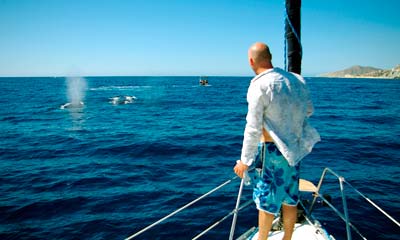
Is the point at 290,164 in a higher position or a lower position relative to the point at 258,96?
lower

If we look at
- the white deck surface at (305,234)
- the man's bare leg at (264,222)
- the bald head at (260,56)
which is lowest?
the white deck surface at (305,234)

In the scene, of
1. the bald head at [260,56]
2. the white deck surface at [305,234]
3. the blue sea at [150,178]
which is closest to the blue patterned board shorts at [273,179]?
the bald head at [260,56]

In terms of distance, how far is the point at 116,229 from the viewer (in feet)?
24.0

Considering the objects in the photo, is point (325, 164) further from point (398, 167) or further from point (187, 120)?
point (187, 120)

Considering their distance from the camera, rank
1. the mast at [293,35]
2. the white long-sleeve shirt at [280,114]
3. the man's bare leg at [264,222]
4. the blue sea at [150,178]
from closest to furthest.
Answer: the white long-sleeve shirt at [280,114] < the man's bare leg at [264,222] < the mast at [293,35] < the blue sea at [150,178]

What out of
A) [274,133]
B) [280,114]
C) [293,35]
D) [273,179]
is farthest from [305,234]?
[293,35]

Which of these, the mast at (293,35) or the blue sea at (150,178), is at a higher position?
the mast at (293,35)

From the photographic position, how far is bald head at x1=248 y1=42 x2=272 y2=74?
271cm

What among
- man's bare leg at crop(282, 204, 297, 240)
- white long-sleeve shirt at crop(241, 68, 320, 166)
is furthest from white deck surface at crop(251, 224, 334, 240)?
white long-sleeve shirt at crop(241, 68, 320, 166)

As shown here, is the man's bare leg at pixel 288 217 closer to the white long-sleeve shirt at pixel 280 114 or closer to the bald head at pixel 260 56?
the white long-sleeve shirt at pixel 280 114

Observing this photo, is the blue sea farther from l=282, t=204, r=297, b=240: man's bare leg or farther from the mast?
the mast

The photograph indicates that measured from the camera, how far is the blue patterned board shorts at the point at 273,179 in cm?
280

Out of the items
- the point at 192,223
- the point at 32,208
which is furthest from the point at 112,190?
the point at 192,223

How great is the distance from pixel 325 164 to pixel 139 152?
9.88 m
